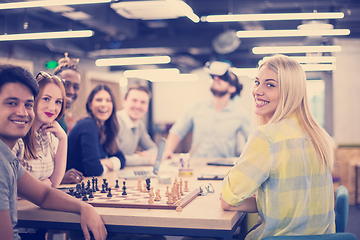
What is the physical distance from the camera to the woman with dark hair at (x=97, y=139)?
2.58 m

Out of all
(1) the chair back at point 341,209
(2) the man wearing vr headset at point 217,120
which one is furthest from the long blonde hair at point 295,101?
(2) the man wearing vr headset at point 217,120

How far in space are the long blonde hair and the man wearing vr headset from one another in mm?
2406

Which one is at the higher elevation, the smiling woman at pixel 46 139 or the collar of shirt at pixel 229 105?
the collar of shirt at pixel 229 105

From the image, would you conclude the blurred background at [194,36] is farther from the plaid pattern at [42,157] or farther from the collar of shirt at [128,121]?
the plaid pattern at [42,157]

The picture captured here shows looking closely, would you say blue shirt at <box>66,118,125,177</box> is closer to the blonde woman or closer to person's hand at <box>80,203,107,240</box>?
person's hand at <box>80,203,107,240</box>

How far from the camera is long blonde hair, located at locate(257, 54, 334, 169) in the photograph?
64.3 inches

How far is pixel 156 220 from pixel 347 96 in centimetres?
657

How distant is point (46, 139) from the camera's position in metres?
2.17

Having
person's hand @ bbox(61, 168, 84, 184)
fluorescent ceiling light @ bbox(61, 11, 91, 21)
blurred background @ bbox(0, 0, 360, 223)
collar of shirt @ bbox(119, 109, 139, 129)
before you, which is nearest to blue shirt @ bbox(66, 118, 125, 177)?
person's hand @ bbox(61, 168, 84, 184)

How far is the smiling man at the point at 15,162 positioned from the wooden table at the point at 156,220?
0.18 feet

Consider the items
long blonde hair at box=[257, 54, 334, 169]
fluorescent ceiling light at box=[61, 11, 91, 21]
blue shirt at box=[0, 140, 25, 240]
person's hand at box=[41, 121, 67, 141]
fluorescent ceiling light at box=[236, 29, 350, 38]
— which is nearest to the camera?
blue shirt at box=[0, 140, 25, 240]

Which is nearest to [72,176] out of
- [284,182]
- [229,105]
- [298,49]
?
[284,182]

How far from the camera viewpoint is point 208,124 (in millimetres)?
4180

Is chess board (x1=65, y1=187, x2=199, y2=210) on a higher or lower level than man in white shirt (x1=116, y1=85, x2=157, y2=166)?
lower
